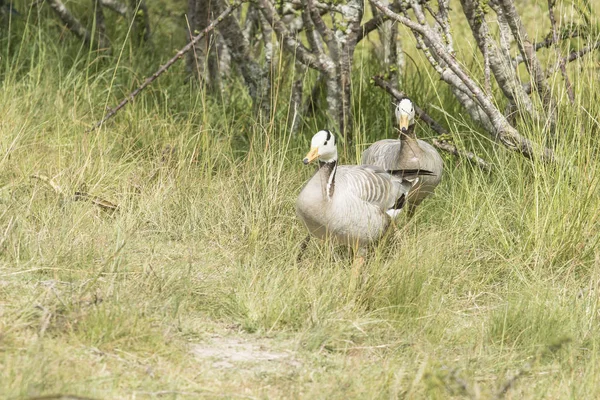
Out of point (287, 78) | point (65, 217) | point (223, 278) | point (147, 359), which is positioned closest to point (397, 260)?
point (223, 278)

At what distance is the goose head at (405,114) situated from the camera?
5203 millimetres

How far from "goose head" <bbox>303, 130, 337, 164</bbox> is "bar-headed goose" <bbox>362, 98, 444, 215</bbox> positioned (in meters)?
0.62

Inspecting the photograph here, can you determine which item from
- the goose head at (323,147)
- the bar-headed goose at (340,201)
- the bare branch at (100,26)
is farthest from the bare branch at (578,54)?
the bare branch at (100,26)

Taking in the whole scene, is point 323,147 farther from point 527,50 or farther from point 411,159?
point 527,50

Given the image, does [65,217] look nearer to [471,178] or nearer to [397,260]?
[397,260]

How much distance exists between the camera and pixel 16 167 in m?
5.27

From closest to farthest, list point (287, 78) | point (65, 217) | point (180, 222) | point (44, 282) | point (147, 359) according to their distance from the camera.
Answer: point (147, 359)
point (44, 282)
point (65, 217)
point (180, 222)
point (287, 78)

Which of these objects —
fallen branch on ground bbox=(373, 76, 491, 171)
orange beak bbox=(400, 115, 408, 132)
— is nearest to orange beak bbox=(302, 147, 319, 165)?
orange beak bbox=(400, 115, 408, 132)

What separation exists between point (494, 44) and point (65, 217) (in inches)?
102

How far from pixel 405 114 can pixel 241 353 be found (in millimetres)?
2133

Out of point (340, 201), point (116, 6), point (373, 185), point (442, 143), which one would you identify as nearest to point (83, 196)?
point (340, 201)

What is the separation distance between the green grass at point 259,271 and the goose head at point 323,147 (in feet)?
1.56

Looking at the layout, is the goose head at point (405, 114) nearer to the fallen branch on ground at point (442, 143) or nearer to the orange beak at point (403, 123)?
the orange beak at point (403, 123)

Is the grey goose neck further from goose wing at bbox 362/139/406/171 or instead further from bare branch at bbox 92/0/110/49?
bare branch at bbox 92/0/110/49
